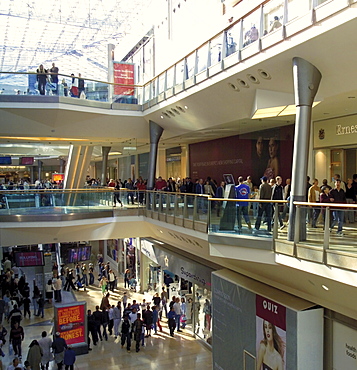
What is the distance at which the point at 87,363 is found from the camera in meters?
12.3

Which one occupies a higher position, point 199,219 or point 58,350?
point 199,219

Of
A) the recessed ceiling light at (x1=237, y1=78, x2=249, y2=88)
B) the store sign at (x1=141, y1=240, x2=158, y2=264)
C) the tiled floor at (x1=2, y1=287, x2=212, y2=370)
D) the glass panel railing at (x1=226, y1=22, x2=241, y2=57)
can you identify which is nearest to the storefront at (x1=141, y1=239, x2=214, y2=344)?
the store sign at (x1=141, y1=240, x2=158, y2=264)

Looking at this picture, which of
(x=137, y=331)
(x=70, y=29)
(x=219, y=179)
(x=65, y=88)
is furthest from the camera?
(x=70, y=29)

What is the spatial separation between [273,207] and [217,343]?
484 cm

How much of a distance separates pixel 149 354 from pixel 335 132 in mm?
8882

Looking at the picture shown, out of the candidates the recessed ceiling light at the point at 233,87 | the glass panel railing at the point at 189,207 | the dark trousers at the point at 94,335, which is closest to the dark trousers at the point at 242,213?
the glass panel railing at the point at 189,207

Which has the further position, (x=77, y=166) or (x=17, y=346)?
(x=77, y=166)

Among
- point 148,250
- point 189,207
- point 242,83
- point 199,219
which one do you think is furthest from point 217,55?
point 148,250

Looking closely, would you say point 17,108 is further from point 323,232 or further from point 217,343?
point 323,232

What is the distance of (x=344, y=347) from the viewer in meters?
7.76

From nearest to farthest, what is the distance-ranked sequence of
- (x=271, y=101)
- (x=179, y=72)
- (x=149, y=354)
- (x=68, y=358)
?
(x=271, y=101) < (x=68, y=358) < (x=149, y=354) < (x=179, y=72)

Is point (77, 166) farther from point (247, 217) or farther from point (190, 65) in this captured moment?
point (247, 217)

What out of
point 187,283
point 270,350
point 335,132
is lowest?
point 187,283

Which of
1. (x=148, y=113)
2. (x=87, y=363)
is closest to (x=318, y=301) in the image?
(x=87, y=363)
